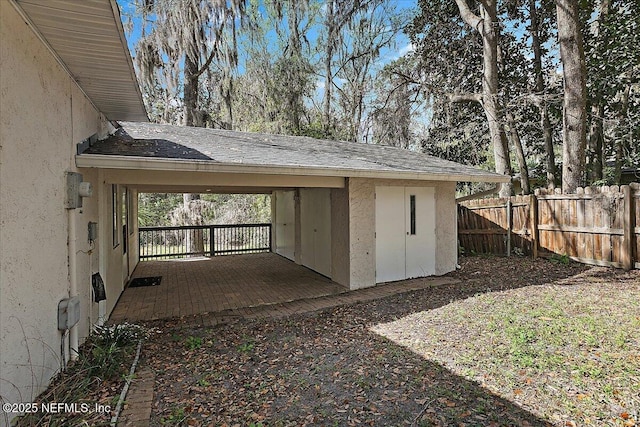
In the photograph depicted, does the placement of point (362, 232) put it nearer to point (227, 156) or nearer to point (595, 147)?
point (227, 156)

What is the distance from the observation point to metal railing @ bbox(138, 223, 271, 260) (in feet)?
38.4

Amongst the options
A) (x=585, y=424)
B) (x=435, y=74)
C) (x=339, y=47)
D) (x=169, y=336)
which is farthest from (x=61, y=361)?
(x=339, y=47)

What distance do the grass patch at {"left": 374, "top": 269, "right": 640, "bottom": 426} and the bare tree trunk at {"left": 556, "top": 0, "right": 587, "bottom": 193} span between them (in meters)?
3.93

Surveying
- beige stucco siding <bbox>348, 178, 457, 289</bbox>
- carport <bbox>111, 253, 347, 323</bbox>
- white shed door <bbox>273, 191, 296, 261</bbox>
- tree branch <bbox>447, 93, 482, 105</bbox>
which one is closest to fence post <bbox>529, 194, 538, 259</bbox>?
beige stucco siding <bbox>348, 178, 457, 289</bbox>

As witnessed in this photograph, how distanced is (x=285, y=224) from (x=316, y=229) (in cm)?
297

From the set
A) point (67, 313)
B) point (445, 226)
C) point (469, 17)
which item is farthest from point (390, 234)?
point (469, 17)

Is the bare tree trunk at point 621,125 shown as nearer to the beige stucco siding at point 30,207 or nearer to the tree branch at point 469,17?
the tree branch at point 469,17

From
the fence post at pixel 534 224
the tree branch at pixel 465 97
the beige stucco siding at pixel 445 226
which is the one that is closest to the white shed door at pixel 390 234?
the beige stucco siding at pixel 445 226

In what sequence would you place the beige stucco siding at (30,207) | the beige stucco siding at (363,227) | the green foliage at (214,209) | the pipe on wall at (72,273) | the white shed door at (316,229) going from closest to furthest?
the beige stucco siding at (30,207) < the pipe on wall at (72,273) < the beige stucco siding at (363,227) < the white shed door at (316,229) < the green foliage at (214,209)

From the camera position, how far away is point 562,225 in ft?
27.4

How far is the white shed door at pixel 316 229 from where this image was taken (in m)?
7.64

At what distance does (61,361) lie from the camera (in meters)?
3.22

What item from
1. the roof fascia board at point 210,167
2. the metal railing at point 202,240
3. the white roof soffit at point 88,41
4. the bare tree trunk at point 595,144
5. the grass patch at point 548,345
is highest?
the bare tree trunk at point 595,144

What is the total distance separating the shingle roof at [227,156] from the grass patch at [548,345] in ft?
8.37
